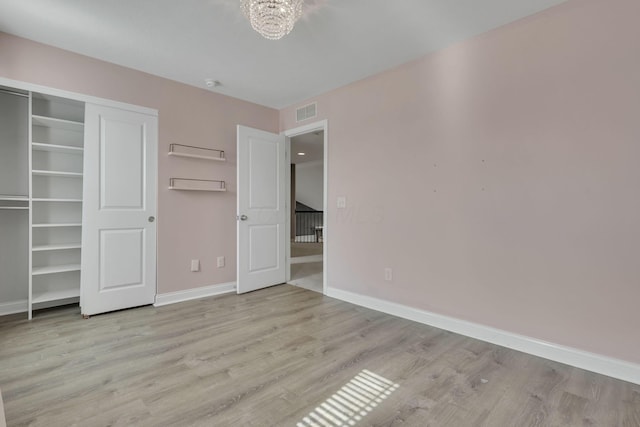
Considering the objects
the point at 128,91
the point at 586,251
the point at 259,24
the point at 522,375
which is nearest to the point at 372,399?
the point at 522,375

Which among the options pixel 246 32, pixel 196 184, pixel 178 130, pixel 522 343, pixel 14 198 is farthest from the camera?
pixel 196 184

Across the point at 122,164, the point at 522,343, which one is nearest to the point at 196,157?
the point at 122,164

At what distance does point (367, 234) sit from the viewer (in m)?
3.30

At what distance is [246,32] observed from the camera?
2.44m

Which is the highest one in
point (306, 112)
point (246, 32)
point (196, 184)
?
point (246, 32)

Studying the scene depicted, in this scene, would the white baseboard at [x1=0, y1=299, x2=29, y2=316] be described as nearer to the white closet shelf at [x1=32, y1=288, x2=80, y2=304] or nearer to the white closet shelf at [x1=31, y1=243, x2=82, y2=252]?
the white closet shelf at [x1=32, y1=288, x2=80, y2=304]

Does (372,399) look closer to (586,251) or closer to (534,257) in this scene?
(534,257)

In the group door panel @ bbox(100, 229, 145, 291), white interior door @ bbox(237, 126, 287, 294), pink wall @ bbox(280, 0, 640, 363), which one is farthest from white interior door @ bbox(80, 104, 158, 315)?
pink wall @ bbox(280, 0, 640, 363)

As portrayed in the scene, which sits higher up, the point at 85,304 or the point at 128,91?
the point at 128,91

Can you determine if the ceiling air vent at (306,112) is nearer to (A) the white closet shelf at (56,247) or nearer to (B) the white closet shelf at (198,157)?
(B) the white closet shelf at (198,157)

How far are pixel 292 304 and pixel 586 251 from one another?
8.51 ft

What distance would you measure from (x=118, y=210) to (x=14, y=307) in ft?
4.42

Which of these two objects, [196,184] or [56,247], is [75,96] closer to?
[196,184]

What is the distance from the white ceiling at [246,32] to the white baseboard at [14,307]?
247cm
